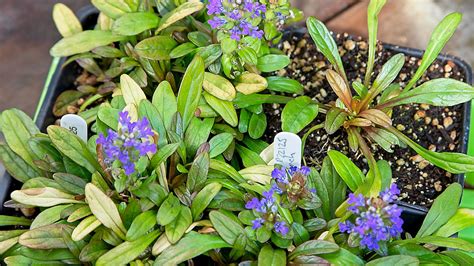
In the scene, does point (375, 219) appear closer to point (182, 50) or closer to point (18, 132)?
point (182, 50)

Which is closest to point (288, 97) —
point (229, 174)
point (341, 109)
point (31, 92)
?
point (341, 109)

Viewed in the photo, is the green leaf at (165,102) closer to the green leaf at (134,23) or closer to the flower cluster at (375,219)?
the green leaf at (134,23)

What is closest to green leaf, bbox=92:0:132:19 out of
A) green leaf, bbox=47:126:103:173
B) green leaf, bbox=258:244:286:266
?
green leaf, bbox=47:126:103:173

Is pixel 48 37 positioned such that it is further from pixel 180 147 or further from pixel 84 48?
pixel 180 147

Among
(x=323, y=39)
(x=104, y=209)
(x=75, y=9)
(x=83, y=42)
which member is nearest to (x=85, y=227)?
(x=104, y=209)

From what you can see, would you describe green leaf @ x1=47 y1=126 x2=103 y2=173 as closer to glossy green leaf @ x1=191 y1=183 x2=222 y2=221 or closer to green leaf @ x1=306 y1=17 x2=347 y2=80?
glossy green leaf @ x1=191 y1=183 x2=222 y2=221
